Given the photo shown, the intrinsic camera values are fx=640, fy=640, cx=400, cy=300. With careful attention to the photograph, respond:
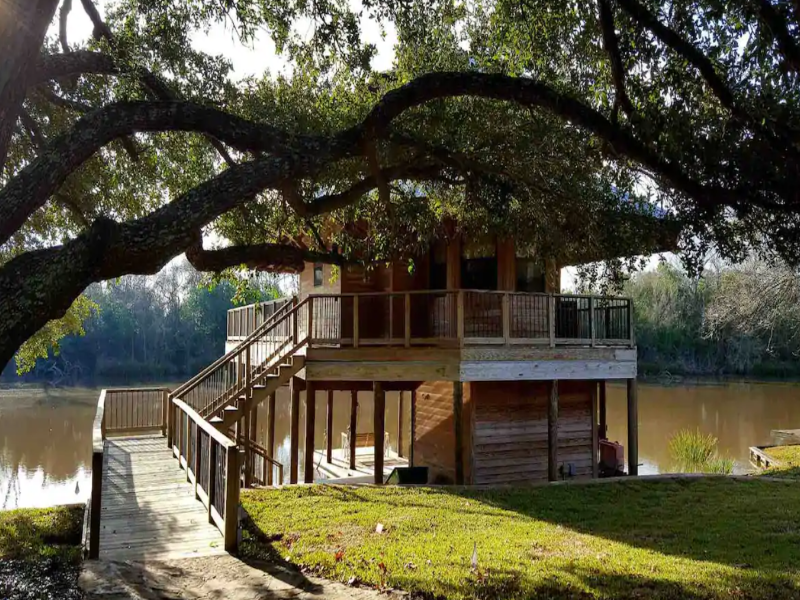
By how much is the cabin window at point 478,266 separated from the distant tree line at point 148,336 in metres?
51.2

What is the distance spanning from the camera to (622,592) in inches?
232

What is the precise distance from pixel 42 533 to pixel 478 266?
10.2 m

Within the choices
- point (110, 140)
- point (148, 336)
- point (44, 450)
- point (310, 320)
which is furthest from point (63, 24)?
point (148, 336)

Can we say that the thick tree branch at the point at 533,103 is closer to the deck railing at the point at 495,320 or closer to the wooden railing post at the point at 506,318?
the wooden railing post at the point at 506,318

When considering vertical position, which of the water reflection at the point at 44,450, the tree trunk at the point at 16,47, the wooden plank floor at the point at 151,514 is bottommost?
the water reflection at the point at 44,450

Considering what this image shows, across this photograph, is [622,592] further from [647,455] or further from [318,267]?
[647,455]

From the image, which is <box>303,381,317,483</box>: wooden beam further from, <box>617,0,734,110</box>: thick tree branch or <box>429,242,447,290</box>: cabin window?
<box>617,0,734,110</box>: thick tree branch

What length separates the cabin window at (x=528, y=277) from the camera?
15.3 metres

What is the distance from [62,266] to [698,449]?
1939cm

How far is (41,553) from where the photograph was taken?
25.5 ft

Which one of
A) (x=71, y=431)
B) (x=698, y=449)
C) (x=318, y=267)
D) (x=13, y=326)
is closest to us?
(x=13, y=326)

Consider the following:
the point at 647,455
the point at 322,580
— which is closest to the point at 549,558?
the point at 322,580

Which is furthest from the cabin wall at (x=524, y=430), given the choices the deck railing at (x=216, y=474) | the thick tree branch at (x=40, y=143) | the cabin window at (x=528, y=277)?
the thick tree branch at (x=40, y=143)

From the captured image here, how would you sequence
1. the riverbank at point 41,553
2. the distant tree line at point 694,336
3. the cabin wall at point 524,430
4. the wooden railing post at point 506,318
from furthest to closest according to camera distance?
the distant tree line at point 694,336 → the cabin wall at point 524,430 → the wooden railing post at point 506,318 → the riverbank at point 41,553
